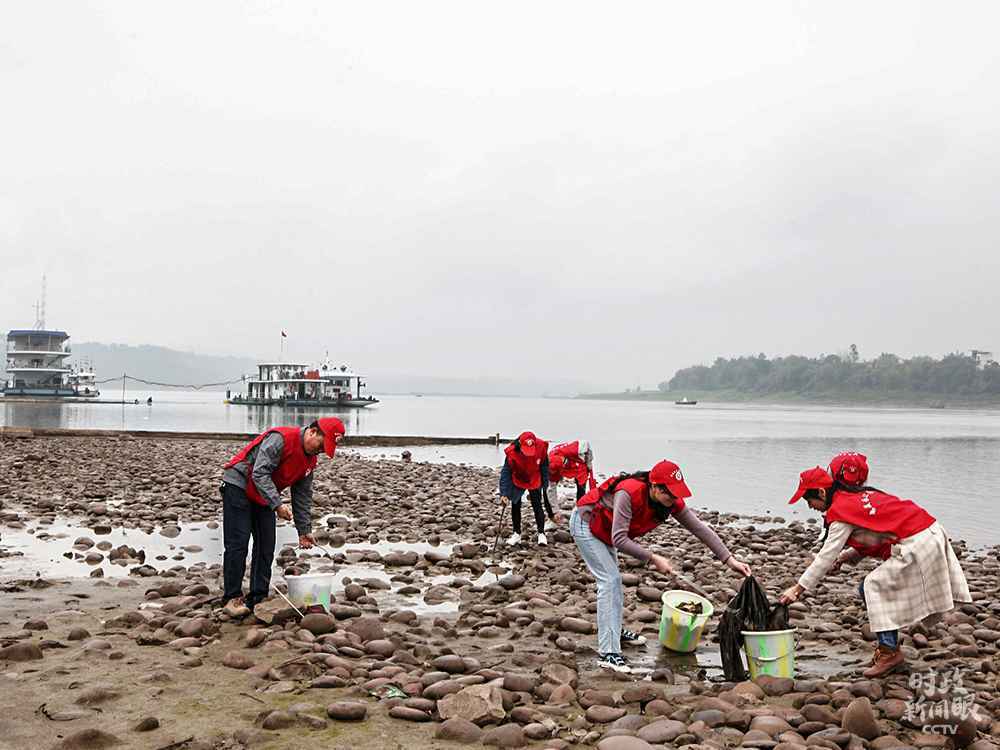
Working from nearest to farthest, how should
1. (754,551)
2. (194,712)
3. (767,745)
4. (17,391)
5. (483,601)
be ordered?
(767,745) → (194,712) → (483,601) → (754,551) → (17,391)

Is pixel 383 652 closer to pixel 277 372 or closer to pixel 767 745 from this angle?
pixel 767 745

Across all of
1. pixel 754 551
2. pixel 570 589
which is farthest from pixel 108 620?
pixel 754 551

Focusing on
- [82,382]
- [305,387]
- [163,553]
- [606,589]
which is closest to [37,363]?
[82,382]

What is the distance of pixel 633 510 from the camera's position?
19.9 ft

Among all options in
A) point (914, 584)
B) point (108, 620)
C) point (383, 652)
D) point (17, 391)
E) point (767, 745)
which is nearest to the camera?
point (767, 745)

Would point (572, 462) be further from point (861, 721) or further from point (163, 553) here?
point (861, 721)

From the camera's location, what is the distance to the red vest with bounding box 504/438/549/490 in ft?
36.8

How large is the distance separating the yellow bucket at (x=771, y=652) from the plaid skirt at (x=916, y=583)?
25.1 inches

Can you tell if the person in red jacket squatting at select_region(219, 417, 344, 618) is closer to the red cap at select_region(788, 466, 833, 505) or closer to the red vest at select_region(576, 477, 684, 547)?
the red vest at select_region(576, 477, 684, 547)

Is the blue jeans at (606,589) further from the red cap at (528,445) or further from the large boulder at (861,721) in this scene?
the red cap at (528,445)

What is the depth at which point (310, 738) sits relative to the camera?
450 centimetres

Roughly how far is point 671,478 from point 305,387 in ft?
288

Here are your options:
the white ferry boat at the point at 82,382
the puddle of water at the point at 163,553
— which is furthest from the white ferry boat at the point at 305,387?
the puddle of water at the point at 163,553

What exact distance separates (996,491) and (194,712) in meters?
25.2
